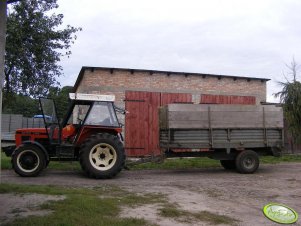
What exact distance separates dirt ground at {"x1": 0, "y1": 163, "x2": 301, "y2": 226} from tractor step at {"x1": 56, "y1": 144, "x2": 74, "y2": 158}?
1.98 ft

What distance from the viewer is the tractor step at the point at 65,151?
1218 centimetres

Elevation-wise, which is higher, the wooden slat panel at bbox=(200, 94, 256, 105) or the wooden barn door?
the wooden slat panel at bbox=(200, 94, 256, 105)

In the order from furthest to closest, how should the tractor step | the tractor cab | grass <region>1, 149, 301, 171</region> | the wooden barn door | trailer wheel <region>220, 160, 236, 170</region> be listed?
the wooden barn door
grass <region>1, 149, 301, 171</region>
trailer wheel <region>220, 160, 236, 170</region>
the tractor cab
the tractor step

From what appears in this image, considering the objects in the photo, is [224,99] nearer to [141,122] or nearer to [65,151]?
[141,122]

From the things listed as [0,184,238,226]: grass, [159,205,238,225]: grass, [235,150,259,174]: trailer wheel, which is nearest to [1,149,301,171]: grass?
[235,150,259,174]: trailer wheel

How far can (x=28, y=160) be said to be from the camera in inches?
466

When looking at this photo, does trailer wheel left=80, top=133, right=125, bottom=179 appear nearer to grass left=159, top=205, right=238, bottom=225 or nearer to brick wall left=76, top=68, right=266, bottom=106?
grass left=159, top=205, right=238, bottom=225

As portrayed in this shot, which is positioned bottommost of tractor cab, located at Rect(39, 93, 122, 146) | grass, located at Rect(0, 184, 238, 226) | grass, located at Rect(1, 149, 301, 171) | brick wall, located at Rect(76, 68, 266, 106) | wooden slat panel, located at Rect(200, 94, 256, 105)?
grass, located at Rect(0, 184, 238, 226)

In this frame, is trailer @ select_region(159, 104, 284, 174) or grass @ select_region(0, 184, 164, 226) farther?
trailer @ select_region(159, 104, 284, 174)

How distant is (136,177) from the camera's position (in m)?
12.4

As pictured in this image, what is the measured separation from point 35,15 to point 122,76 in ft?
17.1

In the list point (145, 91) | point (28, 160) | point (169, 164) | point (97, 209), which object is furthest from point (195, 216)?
point (145, 91)

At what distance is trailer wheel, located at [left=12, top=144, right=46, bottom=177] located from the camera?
38.5 feet

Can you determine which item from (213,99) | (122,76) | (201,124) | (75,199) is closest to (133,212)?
(75,199)
